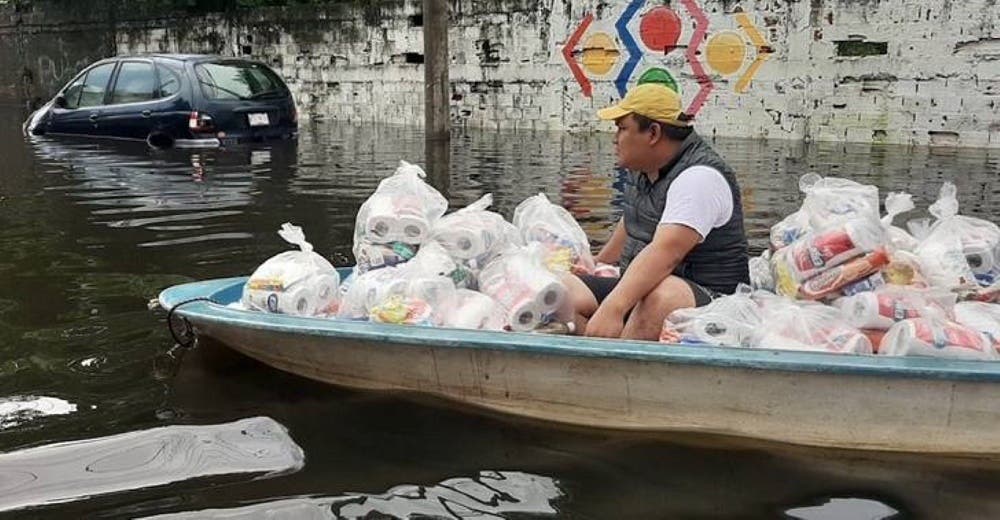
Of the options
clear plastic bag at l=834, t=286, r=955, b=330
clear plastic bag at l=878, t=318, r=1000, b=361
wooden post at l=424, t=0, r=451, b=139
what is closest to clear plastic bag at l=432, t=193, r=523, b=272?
clear plastic bag at l=834, t=286, r=955, b=330

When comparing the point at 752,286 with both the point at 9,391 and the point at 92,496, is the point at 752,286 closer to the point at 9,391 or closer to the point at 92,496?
the point at 92,496

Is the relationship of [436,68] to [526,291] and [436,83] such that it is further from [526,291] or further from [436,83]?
[526,291]

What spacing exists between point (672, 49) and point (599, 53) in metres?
1.36

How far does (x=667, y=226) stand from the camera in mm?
3406

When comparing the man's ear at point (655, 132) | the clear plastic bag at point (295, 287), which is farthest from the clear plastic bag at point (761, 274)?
the clear plastic bag at point (295, 287)

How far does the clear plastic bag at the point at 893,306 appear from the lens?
3152 millimetres

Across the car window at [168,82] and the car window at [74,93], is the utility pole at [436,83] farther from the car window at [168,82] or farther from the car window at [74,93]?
the car window at [74,93]

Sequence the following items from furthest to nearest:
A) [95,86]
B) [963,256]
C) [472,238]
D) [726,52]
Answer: [726,52] < [95,86] < [472,238] < [963,256]

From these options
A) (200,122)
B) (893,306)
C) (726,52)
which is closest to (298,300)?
(893,306)

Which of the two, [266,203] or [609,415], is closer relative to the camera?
[609,415]

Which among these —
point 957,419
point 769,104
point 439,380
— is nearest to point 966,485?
point 957,419

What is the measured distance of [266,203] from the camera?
8.32m

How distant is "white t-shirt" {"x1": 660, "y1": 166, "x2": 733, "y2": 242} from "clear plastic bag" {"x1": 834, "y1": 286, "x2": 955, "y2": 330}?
1.93ft

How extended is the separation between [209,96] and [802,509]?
9.67m
